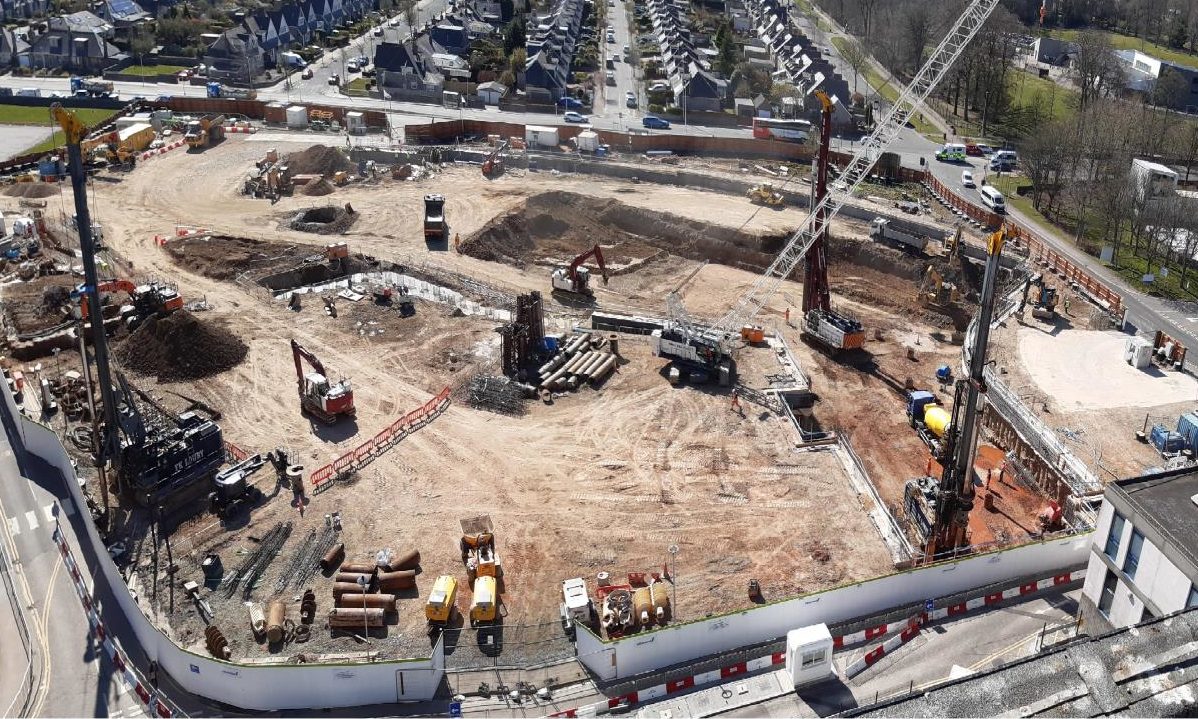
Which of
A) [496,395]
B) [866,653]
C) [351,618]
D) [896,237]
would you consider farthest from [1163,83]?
[351,618]

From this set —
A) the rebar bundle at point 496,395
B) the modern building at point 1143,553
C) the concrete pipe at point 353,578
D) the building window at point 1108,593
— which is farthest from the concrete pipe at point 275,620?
the building window at point 1108,593

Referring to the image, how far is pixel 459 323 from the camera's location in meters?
51.4

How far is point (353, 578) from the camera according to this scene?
32.7 meters

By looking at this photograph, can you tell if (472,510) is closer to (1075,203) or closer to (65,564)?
(65,564)

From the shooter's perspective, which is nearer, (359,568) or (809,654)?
(809,654)

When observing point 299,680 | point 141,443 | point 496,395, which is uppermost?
point 141,443

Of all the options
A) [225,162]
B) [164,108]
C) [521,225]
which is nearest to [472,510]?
[521,225]

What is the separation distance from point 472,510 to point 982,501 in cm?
1988

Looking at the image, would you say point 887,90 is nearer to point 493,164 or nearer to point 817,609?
Answer: point 493,164

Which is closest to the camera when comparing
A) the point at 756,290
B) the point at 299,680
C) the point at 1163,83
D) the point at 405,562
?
the point at 299,680

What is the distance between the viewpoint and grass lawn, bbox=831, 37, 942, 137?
294 ft

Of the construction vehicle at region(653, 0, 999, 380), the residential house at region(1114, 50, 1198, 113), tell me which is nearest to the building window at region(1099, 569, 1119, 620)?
the construction vehicle at region(653, 0, 999, 380)

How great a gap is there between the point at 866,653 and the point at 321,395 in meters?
24.7

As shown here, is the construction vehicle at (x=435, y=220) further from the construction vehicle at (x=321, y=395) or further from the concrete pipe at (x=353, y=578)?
the concrete pipe at (x=353, y=578)
